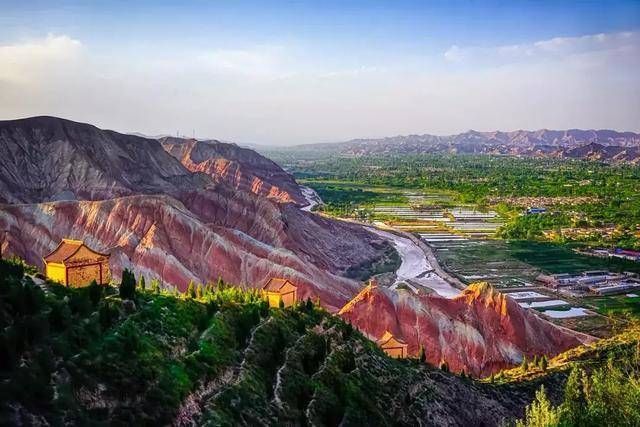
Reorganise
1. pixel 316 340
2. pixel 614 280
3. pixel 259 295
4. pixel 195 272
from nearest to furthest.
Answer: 1. pixel 316 340
2. pixel 259 295
3. pixel 195 272
4. pixel 614 280

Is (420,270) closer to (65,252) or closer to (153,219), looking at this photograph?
(153,219)

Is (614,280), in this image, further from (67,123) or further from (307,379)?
(67,123)

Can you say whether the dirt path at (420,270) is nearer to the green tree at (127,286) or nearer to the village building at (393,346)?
the village building at (393,346)

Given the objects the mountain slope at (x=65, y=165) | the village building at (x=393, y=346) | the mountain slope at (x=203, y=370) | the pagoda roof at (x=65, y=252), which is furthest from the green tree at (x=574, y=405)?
the mountain slope at (x=65, y=165)

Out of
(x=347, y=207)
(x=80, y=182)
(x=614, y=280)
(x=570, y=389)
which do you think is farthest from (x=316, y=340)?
(x=347, y=207)

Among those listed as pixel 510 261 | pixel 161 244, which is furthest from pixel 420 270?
pixel 161 244

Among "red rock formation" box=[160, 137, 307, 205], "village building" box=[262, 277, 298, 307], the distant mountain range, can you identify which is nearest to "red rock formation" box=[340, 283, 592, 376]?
the distant mountain range
